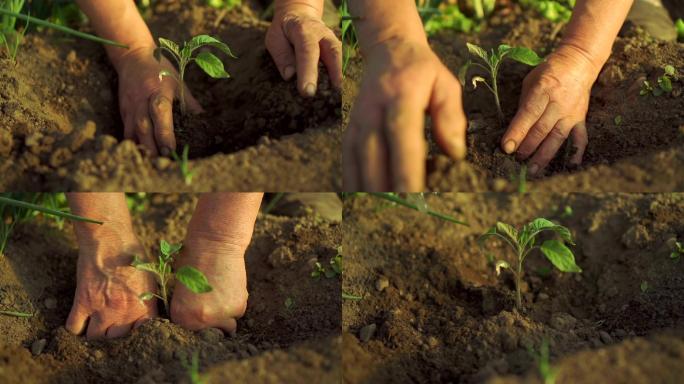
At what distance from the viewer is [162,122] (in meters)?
1.75

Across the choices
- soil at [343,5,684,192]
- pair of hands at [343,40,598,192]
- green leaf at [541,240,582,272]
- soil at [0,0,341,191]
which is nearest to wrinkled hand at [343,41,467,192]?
pair of hands at [343,40,598,192]

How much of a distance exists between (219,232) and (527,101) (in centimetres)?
82

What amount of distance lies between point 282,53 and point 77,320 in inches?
33.3

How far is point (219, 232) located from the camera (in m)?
1.78

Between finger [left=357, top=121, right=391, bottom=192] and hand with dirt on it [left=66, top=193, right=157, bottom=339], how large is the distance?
790mm

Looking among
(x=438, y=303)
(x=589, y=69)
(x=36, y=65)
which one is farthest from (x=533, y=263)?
(x=36, y=65)

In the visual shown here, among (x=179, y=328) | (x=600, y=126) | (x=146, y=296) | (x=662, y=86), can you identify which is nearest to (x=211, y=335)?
(x=179, y=328)

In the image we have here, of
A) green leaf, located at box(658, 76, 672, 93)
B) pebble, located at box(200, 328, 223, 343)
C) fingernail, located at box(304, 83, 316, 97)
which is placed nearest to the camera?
pebble, located at box(200, 328, 223, 343)

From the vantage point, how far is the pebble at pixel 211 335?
171 cm

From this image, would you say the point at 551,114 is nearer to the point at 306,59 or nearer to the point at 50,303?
the point at 306,59

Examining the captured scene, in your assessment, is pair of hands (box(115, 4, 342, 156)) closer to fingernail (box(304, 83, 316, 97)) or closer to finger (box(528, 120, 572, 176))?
fingernail (box(304, 83, 316, 97))

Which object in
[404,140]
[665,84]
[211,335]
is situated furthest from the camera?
[665,84]

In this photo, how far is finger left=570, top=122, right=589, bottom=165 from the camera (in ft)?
5.88

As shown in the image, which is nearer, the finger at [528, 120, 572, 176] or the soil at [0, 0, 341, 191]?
the soil at [0, 0, 341, 191]
